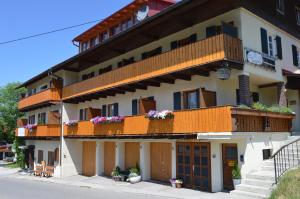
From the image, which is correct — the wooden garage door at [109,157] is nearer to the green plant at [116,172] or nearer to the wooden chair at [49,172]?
the green plant at [116,172]

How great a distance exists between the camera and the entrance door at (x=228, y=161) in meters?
16.6

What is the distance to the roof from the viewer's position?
27.5 m

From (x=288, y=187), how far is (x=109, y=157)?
15.8m

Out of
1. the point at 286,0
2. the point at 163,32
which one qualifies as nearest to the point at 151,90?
the point at 163,32

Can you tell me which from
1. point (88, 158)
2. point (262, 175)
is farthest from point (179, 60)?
point (88, 158)

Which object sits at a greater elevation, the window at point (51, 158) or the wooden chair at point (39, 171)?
the window at point (51, 158)

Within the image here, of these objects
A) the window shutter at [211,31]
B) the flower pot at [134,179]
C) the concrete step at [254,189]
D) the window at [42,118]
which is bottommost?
the flower pot at [134,179]

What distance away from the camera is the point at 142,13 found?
2700 centimetres

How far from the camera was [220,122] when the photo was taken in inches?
599

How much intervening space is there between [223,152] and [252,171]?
181 centimetres

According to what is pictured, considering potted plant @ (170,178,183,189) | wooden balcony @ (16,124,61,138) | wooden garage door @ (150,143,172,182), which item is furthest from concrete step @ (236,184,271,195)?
wooden balcony @ (16,124,61,138)

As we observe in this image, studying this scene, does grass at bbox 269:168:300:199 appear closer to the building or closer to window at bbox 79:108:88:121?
the building

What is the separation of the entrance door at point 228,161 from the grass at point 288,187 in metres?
3.29

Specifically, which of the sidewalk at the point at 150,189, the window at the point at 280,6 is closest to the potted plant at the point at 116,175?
the sidewalk at the point at 150,189
